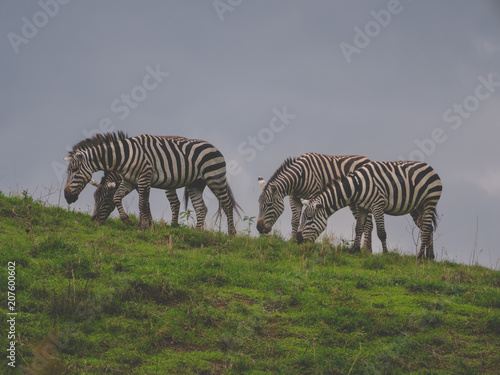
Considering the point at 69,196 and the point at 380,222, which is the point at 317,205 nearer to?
the point at 380,222

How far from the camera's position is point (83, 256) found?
9.20 metres

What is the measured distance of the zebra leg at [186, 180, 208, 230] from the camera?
1645cm

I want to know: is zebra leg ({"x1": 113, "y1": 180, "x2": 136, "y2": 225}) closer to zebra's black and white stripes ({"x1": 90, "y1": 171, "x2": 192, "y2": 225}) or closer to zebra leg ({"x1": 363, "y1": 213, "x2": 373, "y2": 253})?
zebra's black and white stripes ({"x1": 90, "y1": 171, "x2": 192, "y2": 225})

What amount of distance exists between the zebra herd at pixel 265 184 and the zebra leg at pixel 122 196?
0.03 m

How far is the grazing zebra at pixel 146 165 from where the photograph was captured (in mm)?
14003

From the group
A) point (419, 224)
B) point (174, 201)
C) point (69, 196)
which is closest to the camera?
point (69, 196)

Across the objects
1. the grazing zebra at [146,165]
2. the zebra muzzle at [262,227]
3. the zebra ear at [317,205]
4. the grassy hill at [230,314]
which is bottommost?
the grassy hill at [230,314]

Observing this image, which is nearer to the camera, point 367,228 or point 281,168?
point 367,228

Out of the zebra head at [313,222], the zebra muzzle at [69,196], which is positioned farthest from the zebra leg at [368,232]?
the zebra muzzle at [69,196]

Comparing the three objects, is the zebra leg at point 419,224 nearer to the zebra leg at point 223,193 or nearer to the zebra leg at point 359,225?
the zebra leg at point 359,225

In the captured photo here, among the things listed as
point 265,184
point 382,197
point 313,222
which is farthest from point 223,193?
point 382,197

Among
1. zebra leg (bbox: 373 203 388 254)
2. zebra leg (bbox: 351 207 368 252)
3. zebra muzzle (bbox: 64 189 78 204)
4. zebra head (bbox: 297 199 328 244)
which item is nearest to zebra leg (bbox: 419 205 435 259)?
zebra leg (bbox: 373 203 388 254)

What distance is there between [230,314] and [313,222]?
6.81 m

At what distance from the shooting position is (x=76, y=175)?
1393 centimetres
